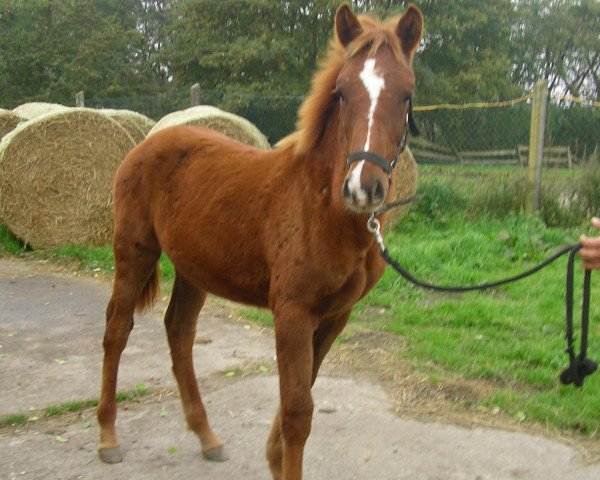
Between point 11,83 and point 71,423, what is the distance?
92.9 feet

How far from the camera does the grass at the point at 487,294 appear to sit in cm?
419

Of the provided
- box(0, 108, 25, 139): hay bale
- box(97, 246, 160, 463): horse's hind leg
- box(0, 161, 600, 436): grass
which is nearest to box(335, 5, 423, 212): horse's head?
box(97, 246, 160, 463): horse's hind leg

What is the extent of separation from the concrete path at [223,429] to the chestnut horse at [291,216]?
7.2 inches

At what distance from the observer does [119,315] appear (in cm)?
351

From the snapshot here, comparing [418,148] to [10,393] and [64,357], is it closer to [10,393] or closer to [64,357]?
[64,357]

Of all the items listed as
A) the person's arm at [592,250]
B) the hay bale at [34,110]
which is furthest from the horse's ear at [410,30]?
the hay bale at [34,110]

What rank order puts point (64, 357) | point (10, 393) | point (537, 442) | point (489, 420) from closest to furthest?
point (537, 442)
point (489, 420)
point (10, 393)
point (64, 357)

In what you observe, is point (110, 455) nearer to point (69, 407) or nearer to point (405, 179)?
point (69, 407)

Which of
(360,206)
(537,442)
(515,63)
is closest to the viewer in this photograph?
(360,206)

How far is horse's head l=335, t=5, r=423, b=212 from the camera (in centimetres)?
220

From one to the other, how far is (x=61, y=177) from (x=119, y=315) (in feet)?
17.7

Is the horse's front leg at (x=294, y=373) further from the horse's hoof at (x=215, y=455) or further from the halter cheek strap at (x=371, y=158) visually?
the horse's hoof at (x=215, y=455)

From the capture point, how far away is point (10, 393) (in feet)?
→ 13.2

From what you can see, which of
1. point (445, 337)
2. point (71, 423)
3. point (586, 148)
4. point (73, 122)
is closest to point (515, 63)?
point (586, 148)
